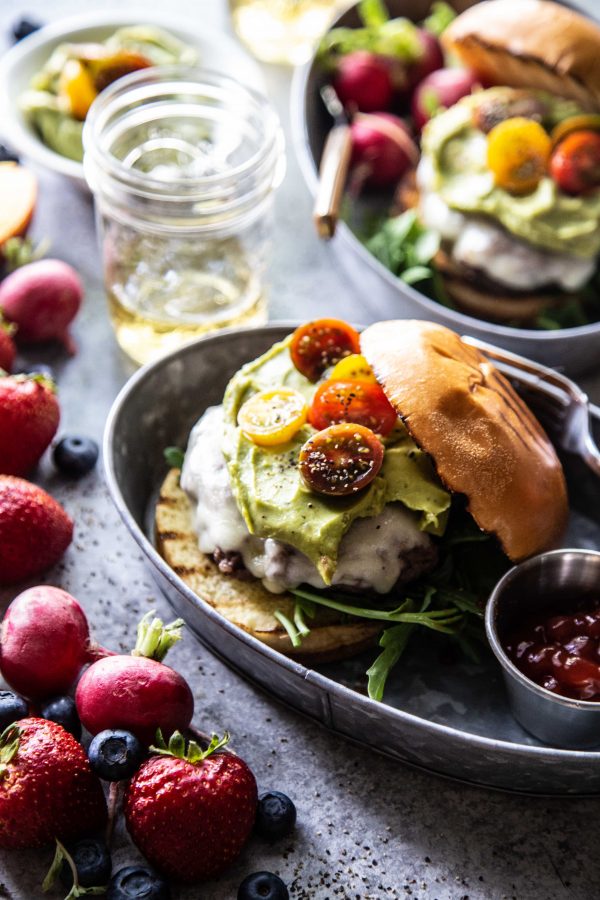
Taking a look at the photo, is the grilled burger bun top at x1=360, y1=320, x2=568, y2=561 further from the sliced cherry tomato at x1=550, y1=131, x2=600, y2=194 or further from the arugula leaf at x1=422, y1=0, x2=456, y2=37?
the arugula leaf at x1=422, y1=0, x2=456, y2=37

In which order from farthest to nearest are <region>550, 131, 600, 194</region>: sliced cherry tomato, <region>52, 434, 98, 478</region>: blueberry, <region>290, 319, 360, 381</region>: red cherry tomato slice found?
1. <region>550, 131, 600, 194</region>: sliced cherry tomato
2. <region>52, 434, 98, 478</region>: blueberry
3. <region>290, 319, 360, 381</region>: red cherry tomato slice

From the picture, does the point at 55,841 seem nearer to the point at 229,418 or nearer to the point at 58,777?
Answer: the point at 58,777

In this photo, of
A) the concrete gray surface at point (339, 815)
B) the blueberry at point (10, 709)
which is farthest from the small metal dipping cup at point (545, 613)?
the blueberry at point (10, 709)

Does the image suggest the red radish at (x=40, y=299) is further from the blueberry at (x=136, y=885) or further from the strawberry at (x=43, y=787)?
the blueberry at (x=136, y=885)

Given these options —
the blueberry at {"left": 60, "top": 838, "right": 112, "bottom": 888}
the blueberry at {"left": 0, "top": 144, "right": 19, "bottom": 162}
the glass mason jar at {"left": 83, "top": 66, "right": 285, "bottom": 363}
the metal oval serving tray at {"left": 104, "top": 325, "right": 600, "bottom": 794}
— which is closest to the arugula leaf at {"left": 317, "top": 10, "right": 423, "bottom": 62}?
the glass mason jar at {"left": 83, "top": 66, "right": 285, "bottom": 363}

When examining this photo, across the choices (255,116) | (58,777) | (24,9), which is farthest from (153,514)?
(24,9)

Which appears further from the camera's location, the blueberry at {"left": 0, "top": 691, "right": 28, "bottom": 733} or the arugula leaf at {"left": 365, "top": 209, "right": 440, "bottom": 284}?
the arugula leaf at {"left": 365, "top": 209, "right": 440, "bottom": 284}

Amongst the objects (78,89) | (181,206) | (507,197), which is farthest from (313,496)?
(78,89)
